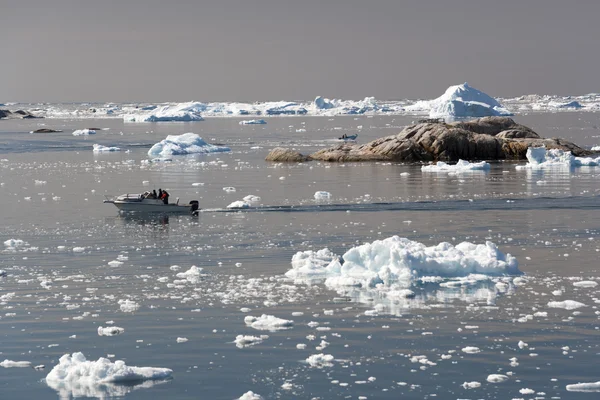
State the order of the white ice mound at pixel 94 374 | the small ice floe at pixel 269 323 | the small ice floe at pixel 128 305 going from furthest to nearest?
the small ice floe at pixel 128 305 → the small ice floe at pixel 269 323 → the white ice mound at pixel 94 374

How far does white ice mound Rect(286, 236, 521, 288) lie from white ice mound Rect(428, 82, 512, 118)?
126357 mm

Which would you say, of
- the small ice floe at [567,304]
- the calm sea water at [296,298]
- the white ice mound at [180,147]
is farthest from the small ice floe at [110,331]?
the white ice mound at [180,147]

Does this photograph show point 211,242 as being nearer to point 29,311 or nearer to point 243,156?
point 29,311

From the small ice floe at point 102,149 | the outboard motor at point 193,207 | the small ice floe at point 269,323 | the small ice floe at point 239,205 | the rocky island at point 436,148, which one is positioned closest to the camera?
the small ice floe at point 269,323

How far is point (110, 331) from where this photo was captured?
17891 millimetres

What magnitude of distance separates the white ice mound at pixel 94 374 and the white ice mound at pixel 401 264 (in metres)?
7.92

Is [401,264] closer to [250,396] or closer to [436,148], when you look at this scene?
[250,396]

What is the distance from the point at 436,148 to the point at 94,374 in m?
49.0

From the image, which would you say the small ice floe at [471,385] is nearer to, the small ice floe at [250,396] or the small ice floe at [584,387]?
the small ice floe at [584,387]

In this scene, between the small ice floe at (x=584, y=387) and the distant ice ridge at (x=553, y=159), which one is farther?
the distant ice ridge at (x=553, y=159)

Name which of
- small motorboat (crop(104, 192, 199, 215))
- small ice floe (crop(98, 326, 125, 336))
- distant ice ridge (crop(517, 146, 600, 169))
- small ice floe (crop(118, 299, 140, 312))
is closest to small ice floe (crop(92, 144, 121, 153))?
distant ice ridge (crop(517, 146, 600, 169))

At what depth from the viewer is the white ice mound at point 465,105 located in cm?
14762

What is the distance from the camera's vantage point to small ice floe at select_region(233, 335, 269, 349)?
55.5 feet

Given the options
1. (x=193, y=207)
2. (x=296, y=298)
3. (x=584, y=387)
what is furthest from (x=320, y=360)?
(x=193, y=207)
